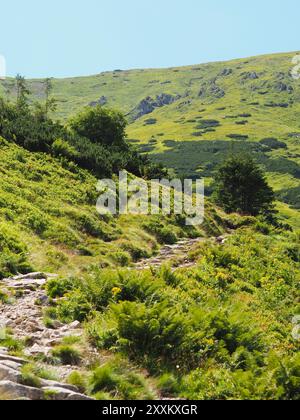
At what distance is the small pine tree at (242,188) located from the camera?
46.8 meters

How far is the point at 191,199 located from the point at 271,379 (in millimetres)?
29975

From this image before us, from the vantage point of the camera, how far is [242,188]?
1845 inches

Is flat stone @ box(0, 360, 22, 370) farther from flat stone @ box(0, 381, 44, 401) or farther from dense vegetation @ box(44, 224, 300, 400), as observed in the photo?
dense vegetation @ box(44, 224, 300, 400)

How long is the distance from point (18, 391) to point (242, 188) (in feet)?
137

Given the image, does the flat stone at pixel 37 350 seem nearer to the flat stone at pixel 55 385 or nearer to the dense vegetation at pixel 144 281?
the dense vegetation at pixel 144 281

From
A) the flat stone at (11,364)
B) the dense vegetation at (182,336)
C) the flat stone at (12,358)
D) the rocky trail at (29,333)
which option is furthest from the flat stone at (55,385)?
the flat stone at (12,358)

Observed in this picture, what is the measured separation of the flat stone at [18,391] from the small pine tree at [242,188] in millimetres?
40099

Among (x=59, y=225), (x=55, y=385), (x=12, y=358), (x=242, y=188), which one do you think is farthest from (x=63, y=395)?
(x=242, y=188)

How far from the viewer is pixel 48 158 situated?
105 feet

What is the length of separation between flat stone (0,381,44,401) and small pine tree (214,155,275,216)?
4010 cm

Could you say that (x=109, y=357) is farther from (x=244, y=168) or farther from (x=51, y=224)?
(x=244, y=168)

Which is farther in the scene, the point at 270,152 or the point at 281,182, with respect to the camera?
the point at 270,152

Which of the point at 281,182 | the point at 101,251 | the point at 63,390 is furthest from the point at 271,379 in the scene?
the point at 281,182

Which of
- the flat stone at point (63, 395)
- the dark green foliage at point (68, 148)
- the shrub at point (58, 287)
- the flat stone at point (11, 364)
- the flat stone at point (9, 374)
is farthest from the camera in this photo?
the dark green foliage at point (68, 148)
